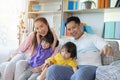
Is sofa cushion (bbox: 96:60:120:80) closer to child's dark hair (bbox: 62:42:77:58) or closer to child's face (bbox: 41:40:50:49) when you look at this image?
child's dark hair (bbox: 62:42:77:58)

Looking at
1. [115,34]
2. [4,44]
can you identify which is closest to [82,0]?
[115,34]

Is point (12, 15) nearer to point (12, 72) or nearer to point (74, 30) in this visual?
point (12, 72)

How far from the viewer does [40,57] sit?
258 cm

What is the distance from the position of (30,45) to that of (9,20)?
3.76 ft

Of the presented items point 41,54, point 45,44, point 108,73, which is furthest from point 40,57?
point 108,73

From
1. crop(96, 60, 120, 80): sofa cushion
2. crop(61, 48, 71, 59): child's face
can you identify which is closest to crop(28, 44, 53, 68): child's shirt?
crop(61, 48, 71, 59): child's face

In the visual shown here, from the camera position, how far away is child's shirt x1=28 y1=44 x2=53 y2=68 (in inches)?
101

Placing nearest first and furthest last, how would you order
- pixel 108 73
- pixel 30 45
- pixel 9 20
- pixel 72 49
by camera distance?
pixel 108 73
pixel 72 49
pixel 30 45
pixel 9 20

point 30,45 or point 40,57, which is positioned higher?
point 30,45

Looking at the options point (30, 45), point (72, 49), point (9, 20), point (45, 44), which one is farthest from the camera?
point (9, 20)

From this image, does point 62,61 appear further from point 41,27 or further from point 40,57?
point 41,27

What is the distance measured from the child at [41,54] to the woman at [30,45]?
0.32 ft

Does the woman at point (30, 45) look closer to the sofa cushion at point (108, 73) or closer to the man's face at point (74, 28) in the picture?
the man's face at point (74, 28)

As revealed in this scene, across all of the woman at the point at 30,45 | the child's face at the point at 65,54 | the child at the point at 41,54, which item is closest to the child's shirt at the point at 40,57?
the child at the point at 41,54
